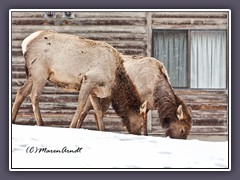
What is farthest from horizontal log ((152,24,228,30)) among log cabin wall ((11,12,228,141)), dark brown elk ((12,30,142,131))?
dark brown elk ((12,30,142,131))

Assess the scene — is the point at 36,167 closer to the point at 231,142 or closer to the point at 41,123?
the point at 41,123

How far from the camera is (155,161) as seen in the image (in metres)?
14.5

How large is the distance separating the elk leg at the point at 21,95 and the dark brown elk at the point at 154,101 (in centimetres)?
105

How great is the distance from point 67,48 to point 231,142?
126 inches

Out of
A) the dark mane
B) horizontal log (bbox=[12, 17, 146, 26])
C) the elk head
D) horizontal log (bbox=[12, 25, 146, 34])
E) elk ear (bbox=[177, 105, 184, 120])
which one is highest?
horizontal log (bbox=[12, 17, 146, 26])

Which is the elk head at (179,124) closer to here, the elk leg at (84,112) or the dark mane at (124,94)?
the dark mane at (124,94)

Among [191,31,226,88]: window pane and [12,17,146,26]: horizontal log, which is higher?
[12,17,146,26]: horizontal log

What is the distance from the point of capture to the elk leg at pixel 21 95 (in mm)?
15000

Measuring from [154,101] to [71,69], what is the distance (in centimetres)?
152

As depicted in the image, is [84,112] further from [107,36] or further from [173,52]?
[173,52]

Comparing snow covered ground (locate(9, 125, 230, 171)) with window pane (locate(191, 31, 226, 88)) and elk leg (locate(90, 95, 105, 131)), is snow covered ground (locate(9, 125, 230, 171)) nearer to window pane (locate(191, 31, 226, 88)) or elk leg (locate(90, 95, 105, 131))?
elk leg (locate(90, 95, 105, 131))

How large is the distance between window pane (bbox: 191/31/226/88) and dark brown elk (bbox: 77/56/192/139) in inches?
26.6

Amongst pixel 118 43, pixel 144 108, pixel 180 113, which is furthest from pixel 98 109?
pixel 180 113

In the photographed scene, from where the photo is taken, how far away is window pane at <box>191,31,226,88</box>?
1545 cm
